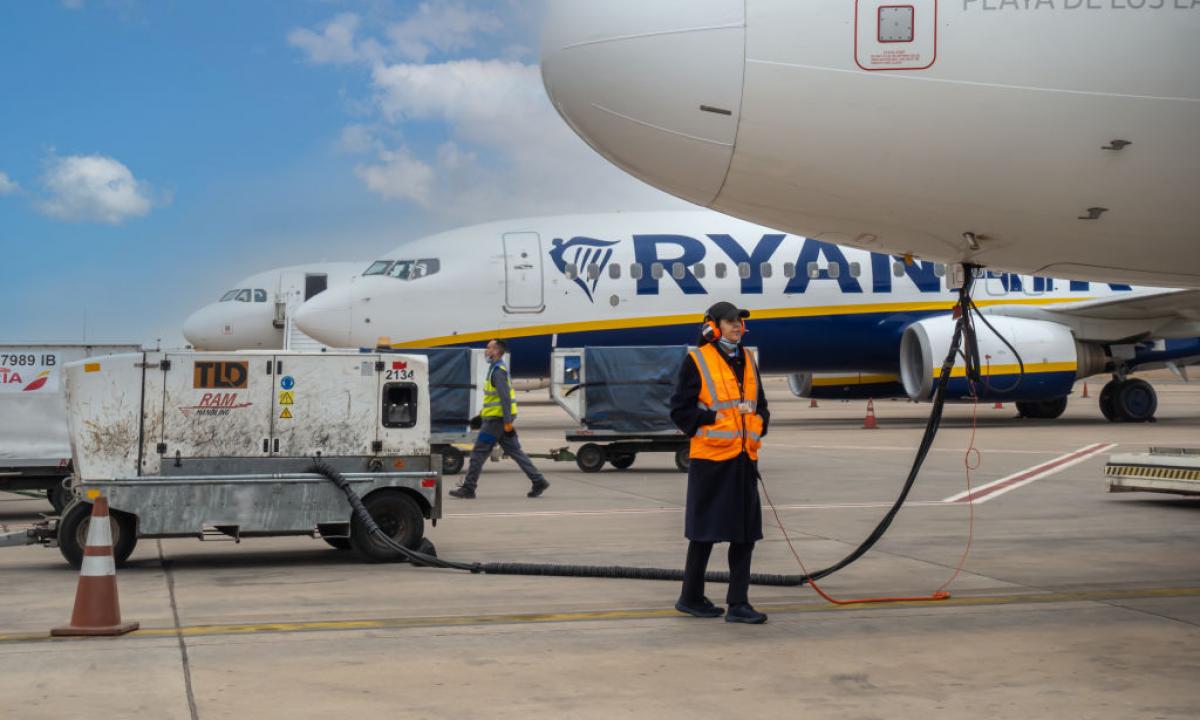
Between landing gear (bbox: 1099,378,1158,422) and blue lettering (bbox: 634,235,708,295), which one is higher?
blue lettering (bbox: 634,235,708,295)

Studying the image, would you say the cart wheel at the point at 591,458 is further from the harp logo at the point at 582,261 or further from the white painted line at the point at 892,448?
the harp logo at the point at 582,261

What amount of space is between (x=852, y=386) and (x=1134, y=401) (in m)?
5.33

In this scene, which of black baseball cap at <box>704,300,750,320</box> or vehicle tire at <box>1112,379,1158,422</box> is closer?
black baseball cap at <box>704,300,750,320</box>

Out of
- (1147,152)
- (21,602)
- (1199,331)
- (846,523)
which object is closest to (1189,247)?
(1147,152)

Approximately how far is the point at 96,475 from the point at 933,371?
52.1 feet

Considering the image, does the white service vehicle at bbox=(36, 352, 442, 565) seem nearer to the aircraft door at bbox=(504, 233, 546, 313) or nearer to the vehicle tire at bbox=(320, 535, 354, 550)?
the vehicle tire at bbox=(320, 535, 354, 550)

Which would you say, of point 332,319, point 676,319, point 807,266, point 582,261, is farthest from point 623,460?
point 807,266

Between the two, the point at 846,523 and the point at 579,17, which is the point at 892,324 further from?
the point at 579,17

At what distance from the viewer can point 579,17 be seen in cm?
604

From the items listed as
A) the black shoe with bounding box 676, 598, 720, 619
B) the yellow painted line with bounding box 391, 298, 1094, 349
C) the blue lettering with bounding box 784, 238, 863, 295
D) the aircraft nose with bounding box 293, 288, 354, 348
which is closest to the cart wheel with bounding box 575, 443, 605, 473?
the yellow painted line with bounding box 391, 298, 1094, 349

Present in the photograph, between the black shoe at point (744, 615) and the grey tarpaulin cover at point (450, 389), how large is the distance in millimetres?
10943

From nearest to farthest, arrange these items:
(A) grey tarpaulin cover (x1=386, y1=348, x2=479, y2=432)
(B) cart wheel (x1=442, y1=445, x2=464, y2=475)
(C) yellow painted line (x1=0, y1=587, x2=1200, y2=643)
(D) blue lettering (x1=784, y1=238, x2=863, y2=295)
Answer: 1. (C) yellow painted line (x1=0, y1=587, x2=1200, y2=643)
2. (B) cart wheel (x1=442, y1=445, x2=464, y2=475)
3. (A) grey tarpaulin cover (x1=386, y1=348, x2=479, y2=432)
4. (D) blue lettering (x1=784, y1=238, x2=863, y2=295)

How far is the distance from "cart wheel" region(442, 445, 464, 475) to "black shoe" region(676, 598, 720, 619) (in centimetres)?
1019

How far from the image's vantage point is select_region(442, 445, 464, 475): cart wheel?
16.8 metres
